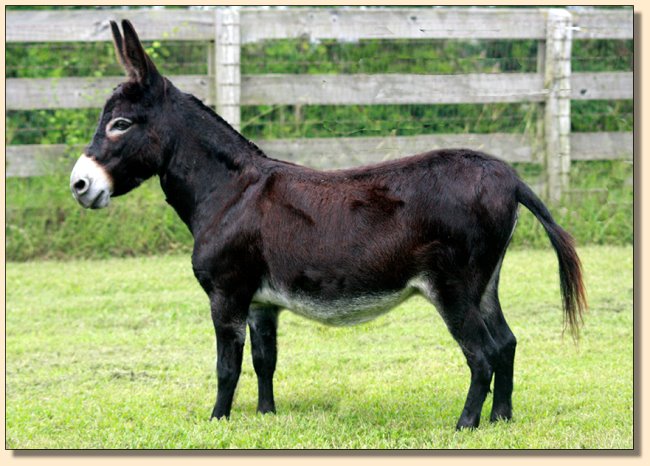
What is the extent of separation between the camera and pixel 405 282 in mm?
4957

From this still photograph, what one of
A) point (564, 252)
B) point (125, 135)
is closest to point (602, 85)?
point (564, 252)

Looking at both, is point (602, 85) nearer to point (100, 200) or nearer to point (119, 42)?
point (119, 42)

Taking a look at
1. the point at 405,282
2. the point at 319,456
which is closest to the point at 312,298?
the point at 405,282

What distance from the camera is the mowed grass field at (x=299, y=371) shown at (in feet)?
17.0

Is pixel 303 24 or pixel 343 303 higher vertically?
pixel 303 24

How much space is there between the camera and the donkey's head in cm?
519

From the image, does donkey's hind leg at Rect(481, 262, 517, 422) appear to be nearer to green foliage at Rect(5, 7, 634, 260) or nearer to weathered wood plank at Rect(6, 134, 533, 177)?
green foliage at Rect(5, 7, 634, 260)

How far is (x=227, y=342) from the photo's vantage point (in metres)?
5.29

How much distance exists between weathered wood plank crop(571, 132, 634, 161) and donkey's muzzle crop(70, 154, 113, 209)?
23.2 feet

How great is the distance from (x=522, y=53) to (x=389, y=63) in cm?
168

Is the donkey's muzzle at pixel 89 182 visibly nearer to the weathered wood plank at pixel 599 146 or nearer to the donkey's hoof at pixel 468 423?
the donkey's hoof at pixel 468 423

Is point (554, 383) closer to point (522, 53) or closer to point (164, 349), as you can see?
point (164, 349)

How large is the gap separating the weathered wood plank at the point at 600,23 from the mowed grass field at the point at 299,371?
9.03ft

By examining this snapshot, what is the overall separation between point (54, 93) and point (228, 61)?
6.51ft
